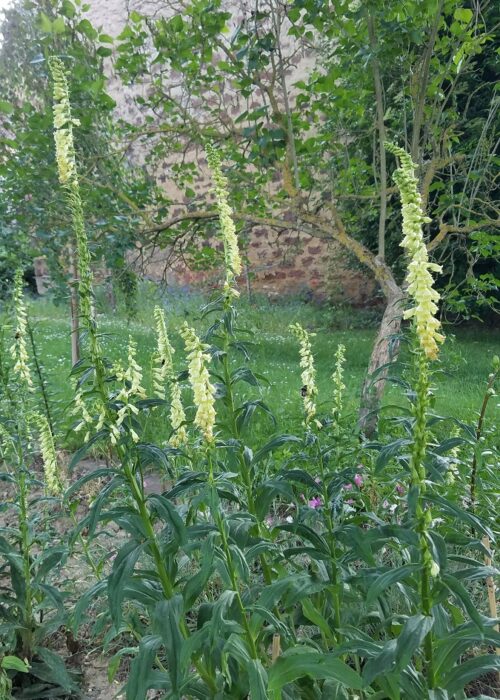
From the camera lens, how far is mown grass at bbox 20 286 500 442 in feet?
14.7

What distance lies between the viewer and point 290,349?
7.31m

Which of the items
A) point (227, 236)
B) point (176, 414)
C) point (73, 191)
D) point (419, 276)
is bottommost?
point (176, 414)

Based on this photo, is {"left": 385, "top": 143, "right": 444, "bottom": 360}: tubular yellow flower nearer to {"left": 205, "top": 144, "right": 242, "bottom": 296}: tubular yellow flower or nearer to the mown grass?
{"left": 205, "top": 144, "right": 242, "bottom": 296}: tubular yellow flower

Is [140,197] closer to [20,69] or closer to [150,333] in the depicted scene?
[20,69]

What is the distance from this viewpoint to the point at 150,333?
856cm

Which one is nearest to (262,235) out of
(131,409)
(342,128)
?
(342,128)

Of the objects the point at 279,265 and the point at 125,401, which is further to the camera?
the point at 279,265

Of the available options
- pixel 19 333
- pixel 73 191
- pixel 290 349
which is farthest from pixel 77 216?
pixel 290 349

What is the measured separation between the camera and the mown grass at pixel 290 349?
4469 mm

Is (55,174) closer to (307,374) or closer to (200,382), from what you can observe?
(307,374)

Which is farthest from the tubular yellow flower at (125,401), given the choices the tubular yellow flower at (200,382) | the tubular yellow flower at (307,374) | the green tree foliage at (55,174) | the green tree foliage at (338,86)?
the green tree foliage at (55,174)

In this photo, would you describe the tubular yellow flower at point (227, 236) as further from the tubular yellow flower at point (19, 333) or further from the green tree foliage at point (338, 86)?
the green tree foliage at point (338, 86)

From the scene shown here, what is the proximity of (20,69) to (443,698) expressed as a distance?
6.06 m

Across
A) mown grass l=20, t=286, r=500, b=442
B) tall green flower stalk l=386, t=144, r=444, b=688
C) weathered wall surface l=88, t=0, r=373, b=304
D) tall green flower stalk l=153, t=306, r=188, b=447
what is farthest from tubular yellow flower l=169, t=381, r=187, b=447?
weathered wall surface l=88, t=0, r=373, b=304
